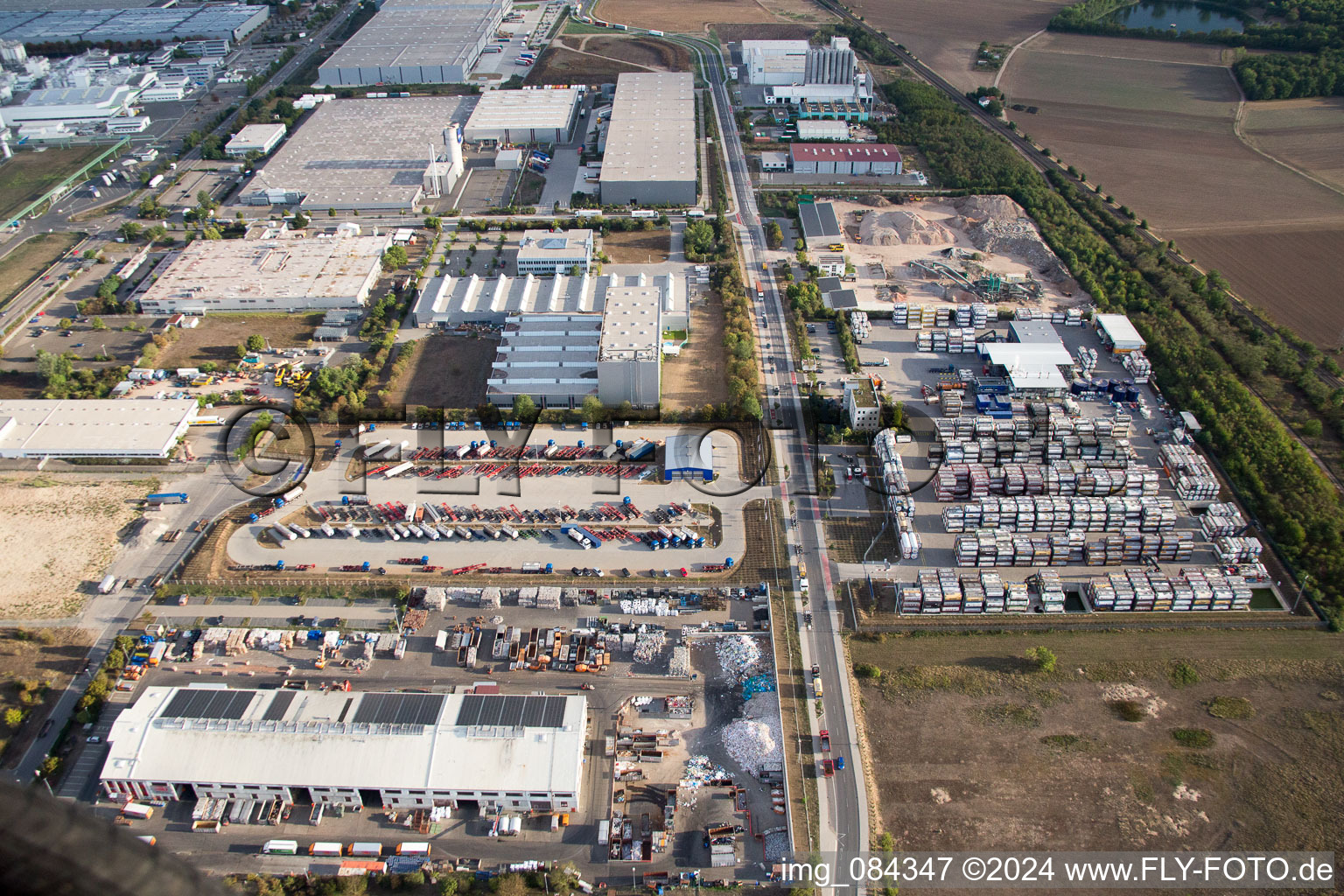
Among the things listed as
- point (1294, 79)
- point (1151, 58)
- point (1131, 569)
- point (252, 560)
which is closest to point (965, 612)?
point (1131, 569)

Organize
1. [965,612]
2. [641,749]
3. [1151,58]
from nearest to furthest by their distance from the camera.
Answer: [641,749], [965,612], [1151,58]

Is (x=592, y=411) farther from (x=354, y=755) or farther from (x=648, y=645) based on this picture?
(x=354, y=755)

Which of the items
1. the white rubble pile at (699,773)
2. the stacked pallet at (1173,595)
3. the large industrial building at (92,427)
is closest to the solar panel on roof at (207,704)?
the white rubble pile at (699,773)

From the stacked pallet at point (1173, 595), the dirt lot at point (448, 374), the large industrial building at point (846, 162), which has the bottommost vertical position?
the stacked pallet at point (1173, 595)

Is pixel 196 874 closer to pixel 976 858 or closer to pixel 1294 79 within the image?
pixel 976 858

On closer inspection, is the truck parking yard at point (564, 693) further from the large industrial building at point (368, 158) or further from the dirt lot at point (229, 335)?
the large industrial building at point (368, 158)
